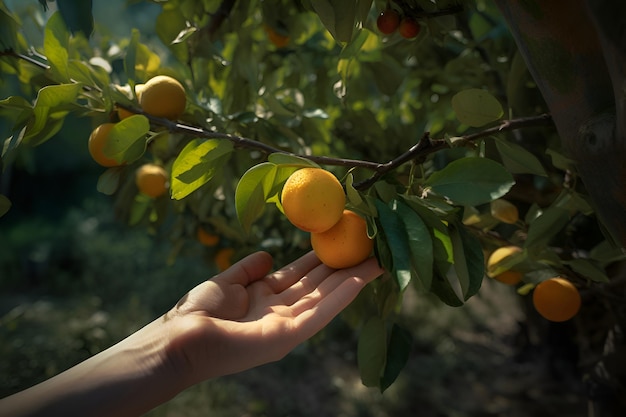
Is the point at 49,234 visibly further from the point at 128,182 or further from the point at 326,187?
the point at 326,187

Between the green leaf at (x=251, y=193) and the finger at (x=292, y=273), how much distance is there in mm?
178

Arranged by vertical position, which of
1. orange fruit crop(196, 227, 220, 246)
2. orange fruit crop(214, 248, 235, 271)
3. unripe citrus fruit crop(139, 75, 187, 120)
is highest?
unripe citrus fruit crop(139, 75, 187, 120)

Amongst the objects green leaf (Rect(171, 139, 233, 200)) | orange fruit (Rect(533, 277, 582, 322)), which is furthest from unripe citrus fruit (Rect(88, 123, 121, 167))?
orange fruit (Rect(533, 277, 582, 322))

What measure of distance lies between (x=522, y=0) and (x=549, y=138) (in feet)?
1.72

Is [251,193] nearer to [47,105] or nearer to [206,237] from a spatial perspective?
[47,105]

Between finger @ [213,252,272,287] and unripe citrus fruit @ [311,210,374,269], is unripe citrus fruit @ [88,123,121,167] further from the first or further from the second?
unripe citrus fruit @ [311,210,374,269]

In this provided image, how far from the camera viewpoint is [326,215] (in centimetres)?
60

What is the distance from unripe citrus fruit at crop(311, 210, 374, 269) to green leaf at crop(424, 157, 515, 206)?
0.32 feet

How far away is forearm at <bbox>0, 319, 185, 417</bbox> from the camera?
22.5 inches

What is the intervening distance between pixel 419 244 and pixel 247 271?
0.33 meters

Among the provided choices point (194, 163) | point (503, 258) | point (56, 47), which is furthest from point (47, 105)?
point (503, 258)

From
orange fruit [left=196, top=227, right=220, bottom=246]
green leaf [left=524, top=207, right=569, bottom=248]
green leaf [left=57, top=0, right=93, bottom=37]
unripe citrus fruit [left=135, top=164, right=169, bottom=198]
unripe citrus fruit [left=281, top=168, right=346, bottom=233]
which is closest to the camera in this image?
green leaf [left=57, top=0, right=93, bottom=37]

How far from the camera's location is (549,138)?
3.38ft

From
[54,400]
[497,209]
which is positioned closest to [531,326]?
[497,209]
